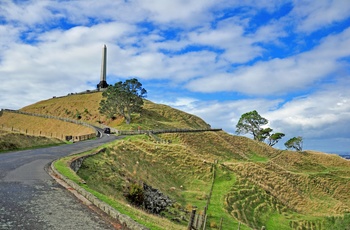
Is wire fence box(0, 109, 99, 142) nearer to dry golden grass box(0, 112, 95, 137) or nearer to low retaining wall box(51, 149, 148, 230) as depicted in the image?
dry golden grass box(0, 112, 95, 137)

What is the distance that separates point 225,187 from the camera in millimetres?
38062

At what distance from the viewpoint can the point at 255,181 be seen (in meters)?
44.0

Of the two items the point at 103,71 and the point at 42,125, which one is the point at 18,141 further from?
the point at 103,71

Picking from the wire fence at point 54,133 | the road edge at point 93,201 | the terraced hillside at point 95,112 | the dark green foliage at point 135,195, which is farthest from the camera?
the terraced hillside at point 95,112

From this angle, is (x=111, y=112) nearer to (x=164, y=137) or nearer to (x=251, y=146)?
(x=164, y=137)

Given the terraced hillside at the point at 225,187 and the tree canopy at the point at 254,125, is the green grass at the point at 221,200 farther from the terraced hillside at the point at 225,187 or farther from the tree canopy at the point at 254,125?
the tree canopy at the point at 254,125

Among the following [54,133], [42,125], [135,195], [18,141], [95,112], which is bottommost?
[135,195]

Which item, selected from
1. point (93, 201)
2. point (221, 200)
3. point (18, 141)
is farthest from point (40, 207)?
point (18, 141)

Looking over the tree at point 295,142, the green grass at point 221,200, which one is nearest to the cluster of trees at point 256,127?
the tree at point 295,142

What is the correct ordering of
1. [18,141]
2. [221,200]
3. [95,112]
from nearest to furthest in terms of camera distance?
1. [221,200]
2. [18,141]
3. [95,112]

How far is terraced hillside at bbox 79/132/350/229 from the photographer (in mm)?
26625

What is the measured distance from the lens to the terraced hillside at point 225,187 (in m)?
26.6

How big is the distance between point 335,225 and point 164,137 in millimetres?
39898

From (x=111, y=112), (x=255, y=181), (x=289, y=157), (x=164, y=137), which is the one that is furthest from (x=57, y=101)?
(x=255, y=181)
